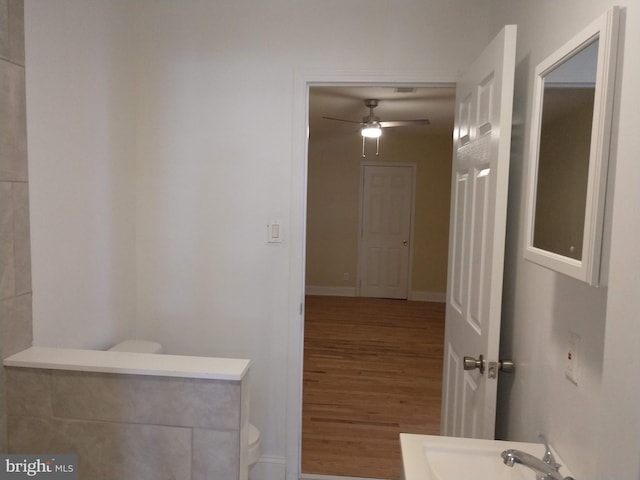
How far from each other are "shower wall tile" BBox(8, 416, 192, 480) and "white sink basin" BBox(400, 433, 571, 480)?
0.66 m

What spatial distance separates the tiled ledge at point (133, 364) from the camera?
1.29 m

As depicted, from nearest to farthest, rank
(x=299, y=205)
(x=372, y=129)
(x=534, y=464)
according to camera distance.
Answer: (x=534, y=464) → (x=299, y=205) → (x=372, y=129)

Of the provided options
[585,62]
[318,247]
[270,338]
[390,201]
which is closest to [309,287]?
[318,247]

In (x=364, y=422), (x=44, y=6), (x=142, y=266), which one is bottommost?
(x=364, y=422)

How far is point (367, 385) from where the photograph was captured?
359 cm

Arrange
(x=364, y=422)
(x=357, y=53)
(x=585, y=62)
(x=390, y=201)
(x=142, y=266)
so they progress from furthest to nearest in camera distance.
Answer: (x=390, y=201) < (x=364, y=422) < (x=142, y=266) < (x=357, y=53) < (x=585, y=62)

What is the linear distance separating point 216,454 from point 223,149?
142 cm

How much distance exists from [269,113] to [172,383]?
137cm

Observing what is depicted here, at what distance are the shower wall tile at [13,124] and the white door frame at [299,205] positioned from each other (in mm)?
1112

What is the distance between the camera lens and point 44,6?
1538 millimetres

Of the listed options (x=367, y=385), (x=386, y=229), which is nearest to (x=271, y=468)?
(x=367, y=385)

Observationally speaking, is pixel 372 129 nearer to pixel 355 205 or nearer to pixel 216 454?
pixel 355 205

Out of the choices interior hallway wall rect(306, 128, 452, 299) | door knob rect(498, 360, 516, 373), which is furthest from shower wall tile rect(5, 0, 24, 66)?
interior hallway wall rect(306, 128, 452, 299)

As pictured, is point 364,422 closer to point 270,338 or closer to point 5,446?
point 270,338
